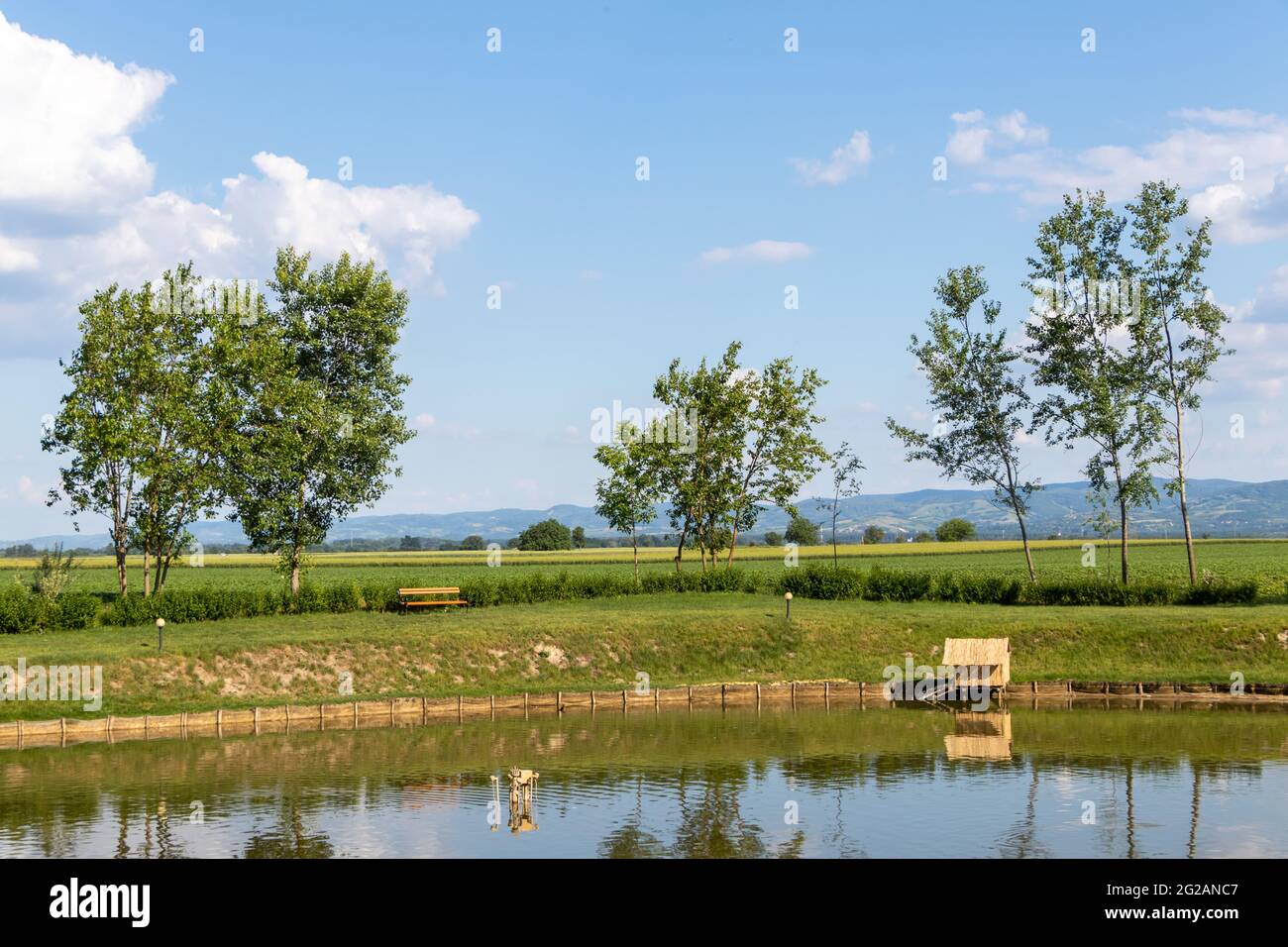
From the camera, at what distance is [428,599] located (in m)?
58.9

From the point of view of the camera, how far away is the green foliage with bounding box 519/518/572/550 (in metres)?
150

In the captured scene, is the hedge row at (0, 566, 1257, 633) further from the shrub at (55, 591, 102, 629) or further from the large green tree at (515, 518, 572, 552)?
the large green tree at (515, 518, 572, 552)

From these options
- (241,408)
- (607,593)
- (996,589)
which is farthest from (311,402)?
(996,589)

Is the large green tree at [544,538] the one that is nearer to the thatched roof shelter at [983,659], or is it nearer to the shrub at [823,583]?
the shrub at [823,583]

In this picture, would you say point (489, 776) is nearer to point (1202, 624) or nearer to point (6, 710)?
point (6, 710)

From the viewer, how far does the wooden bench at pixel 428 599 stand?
5822 cm

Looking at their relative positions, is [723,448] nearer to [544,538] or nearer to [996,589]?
[996,589]

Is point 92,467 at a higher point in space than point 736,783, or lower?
higher

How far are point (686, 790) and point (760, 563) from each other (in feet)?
266

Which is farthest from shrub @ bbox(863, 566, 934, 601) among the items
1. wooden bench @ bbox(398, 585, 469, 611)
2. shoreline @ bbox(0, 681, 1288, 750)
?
wooden bench @ bbox(398, 585, 469, 611)

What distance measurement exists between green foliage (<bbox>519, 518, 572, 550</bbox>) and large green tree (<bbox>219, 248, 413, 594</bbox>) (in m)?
81.6
